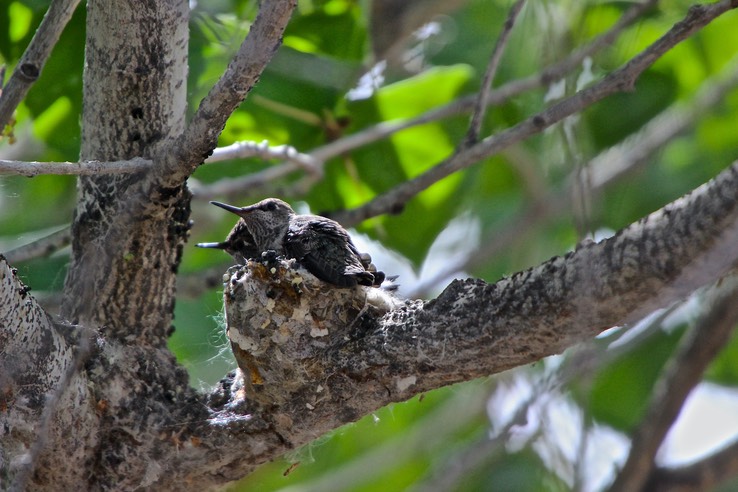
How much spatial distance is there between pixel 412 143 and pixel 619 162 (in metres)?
1.55

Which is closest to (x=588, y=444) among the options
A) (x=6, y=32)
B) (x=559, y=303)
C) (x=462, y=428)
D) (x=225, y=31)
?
(x=559, y=303)

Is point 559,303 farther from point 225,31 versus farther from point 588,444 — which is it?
point 225,31

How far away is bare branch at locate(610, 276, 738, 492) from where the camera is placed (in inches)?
179

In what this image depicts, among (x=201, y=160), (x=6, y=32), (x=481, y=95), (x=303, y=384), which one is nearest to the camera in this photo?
(x=201, y=160)

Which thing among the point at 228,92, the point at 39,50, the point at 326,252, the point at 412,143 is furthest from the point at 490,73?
the point at 412,143

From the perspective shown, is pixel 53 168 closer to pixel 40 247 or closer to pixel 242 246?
pixel 40 247

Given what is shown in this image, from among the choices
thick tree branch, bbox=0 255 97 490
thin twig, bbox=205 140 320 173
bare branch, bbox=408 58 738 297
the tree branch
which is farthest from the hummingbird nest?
bare branch, bbox=408 58 738 297

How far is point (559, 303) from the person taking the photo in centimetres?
217

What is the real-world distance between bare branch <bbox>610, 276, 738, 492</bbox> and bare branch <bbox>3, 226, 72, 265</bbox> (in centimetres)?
284

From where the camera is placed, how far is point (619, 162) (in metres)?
5.75

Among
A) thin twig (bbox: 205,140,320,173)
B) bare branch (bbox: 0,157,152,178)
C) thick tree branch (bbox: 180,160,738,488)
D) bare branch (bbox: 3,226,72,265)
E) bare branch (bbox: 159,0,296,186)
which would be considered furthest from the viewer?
bare branch (bbox: 3,226,72,265)

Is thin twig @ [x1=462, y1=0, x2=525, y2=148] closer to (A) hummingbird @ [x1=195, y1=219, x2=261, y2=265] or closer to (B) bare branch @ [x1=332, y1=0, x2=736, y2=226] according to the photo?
(B) bare branch @ [x1=332, y1=0, x2=736, y2=226]

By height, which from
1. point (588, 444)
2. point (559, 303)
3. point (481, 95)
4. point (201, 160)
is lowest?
point (588, 444)

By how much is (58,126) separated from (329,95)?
4.23ft
